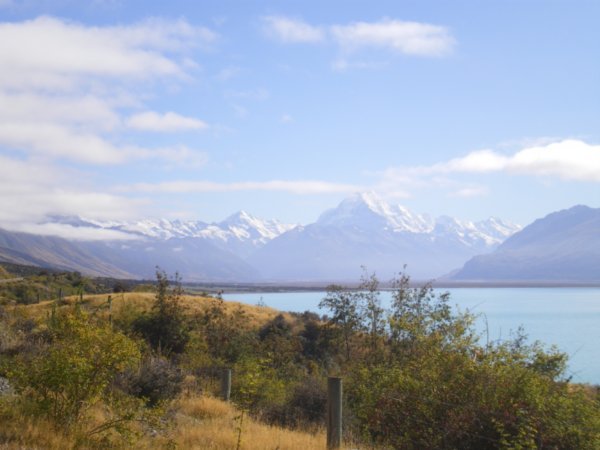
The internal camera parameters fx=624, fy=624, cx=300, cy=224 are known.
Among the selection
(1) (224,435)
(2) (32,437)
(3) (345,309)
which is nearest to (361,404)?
(1) (224,435)

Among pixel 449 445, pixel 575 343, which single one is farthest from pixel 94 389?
pixel 575 343

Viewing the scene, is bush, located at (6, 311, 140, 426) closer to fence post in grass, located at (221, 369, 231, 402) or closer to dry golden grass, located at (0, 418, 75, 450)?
dry golden grass, located at (0, 418, 75, 450)

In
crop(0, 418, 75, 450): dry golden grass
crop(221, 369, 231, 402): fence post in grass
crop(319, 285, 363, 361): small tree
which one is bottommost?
crop(221, 369, 231, 402): fence post in grass

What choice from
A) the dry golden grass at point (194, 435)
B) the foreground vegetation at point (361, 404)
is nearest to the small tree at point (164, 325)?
the foreground vegetation at point (361, 404)

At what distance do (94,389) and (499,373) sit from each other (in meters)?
5.36

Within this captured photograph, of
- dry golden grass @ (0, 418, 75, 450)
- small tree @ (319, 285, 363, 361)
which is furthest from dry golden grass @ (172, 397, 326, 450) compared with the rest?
small tree @ (319, 285, 363, 361)

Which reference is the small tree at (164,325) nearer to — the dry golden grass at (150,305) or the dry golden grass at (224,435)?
the dry golden grass at (150,305)

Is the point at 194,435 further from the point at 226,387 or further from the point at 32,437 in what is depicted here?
the point at 226,387

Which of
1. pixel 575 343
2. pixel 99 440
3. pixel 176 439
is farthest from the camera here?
pixel 575 343

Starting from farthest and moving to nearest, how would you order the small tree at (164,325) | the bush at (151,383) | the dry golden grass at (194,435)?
the small tree at (164,325)
the bush at (151,383)
the dry golden grass at (194,435)

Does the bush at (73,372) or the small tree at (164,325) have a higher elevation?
the bush at (73,372)

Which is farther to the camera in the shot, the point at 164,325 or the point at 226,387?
the point at 164,325

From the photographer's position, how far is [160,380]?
43.8 feet

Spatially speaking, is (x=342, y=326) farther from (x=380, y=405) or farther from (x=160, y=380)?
(x=380, y=405)
